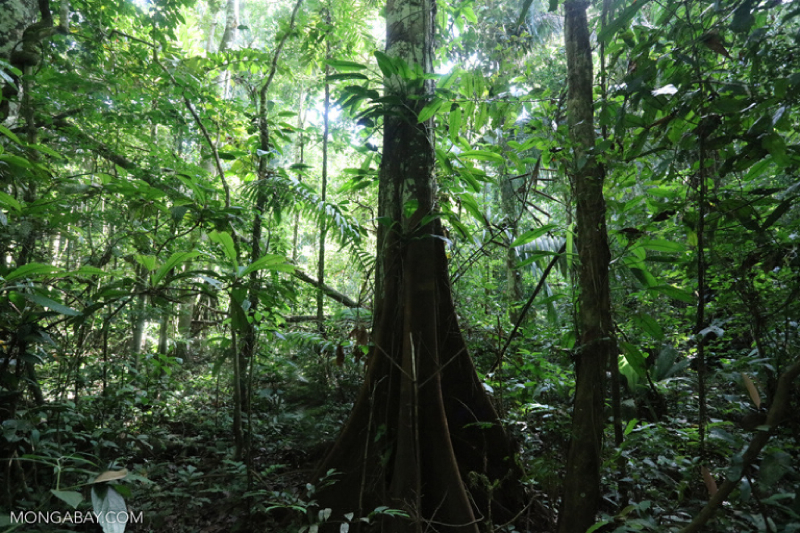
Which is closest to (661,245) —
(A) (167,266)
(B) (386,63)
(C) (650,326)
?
(C) (650,326)

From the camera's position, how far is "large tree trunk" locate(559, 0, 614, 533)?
206cm

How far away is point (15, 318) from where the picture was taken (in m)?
2.29

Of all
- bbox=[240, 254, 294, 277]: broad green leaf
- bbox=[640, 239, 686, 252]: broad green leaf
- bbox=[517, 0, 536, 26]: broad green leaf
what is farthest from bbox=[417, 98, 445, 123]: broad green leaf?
bbox=[640, 239, 686, 252]: broad green leaf

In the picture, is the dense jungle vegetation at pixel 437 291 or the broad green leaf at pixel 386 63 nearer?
the dense jungle vegetation at pixel 437 291

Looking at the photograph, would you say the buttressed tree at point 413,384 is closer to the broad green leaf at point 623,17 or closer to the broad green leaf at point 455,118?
the broad green leaf at point 455,118

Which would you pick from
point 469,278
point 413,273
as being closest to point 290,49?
point 469,278

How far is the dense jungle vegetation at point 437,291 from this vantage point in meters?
1.90

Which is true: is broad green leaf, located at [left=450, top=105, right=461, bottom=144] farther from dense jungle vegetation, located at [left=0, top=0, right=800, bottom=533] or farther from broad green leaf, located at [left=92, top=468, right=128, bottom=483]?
broad green leaf, located at [left=92, top=468, right=128, bottom=483]

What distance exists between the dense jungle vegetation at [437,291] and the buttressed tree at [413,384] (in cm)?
2

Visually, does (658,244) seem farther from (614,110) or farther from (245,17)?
(245,17)

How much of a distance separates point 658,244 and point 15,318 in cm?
336

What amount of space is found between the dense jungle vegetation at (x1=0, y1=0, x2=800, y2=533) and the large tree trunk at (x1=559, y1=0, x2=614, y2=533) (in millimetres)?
Result: 14

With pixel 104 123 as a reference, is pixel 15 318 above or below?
below

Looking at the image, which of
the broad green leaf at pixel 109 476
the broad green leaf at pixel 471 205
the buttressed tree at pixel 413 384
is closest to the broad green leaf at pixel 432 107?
the buttressed tree at pixel 413 384
